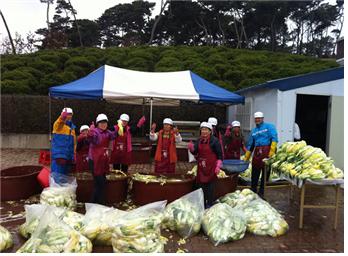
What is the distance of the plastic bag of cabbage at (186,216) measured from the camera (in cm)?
527

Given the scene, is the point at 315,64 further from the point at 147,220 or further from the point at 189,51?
the point at 147,220

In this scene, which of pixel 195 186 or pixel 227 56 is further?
pixel 227 56

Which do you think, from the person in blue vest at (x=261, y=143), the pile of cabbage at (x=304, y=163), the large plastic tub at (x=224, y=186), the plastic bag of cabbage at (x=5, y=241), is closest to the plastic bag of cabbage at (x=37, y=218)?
the plastic bag of cabbage at (x=5, y=241)

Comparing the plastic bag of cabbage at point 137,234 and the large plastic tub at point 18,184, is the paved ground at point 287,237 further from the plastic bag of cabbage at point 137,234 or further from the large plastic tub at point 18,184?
the plastic bag of cabbage at point 137,234

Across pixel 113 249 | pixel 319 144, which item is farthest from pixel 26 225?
pixel 319 144

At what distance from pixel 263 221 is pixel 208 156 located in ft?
4.86

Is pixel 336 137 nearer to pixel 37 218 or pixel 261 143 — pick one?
pixel 261 143

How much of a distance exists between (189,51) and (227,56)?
2575 mm

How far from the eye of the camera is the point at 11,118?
14.7 m

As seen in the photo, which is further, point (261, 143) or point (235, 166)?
point (235, 166)

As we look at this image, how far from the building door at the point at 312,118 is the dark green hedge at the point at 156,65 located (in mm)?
4865

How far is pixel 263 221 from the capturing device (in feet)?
17.8

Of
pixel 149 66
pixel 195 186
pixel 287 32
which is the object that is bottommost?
pixel 195 186

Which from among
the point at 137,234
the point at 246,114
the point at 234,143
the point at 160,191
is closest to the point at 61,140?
the point at 160,191
